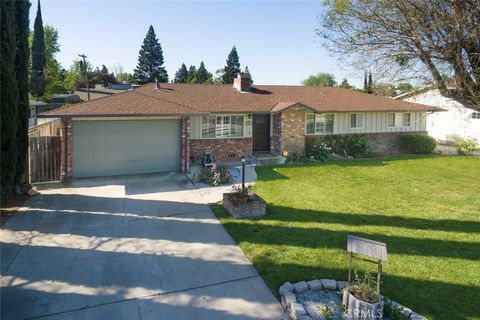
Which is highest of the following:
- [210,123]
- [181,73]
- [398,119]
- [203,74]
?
[181,73]

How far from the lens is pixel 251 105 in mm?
18406

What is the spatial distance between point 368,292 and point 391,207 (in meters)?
6.29

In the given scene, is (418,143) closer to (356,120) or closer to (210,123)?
(356,120)

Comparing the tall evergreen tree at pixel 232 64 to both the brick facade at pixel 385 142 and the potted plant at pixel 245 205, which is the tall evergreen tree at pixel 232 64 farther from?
the potted plant at pixel 245 205

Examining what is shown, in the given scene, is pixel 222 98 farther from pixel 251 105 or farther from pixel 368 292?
pixel 368 292

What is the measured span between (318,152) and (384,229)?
10223 mm

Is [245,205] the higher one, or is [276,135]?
[276,135]

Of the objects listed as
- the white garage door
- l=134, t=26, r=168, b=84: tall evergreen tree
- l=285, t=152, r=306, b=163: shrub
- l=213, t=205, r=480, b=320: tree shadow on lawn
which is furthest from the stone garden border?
l=134, t=26, r=168, b=84: tall evergreen tree

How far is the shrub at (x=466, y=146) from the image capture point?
22.2 metres

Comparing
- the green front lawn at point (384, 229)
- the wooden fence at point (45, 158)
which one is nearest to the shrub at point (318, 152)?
the green front lawn at point (384, 229)

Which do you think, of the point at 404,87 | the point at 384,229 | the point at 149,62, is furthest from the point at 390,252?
the point at 149,62

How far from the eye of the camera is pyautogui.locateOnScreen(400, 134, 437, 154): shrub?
21734mm

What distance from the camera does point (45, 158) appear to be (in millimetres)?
12992

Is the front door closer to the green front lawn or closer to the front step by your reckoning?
the front step
